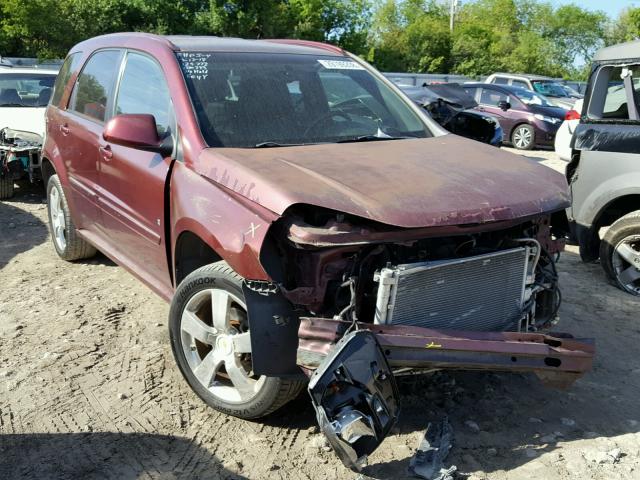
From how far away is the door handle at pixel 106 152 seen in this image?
14.3 ft

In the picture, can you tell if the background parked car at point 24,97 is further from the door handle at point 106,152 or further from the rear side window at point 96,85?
the door handle at point 106,152

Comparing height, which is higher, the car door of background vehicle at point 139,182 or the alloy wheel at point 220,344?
the car door of background vehicle at point 139,182

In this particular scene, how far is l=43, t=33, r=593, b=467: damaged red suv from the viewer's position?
2867 millimetres

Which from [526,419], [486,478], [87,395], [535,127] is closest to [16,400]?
[87,395]

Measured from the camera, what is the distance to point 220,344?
3344 mm

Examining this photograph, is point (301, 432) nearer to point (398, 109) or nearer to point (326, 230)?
point (326, 230)

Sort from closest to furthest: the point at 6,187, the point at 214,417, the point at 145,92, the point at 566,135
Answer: the point at 214,417 → the point at 145,92 → the point at 6,187 → the point at 566,135

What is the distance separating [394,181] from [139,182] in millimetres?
1647

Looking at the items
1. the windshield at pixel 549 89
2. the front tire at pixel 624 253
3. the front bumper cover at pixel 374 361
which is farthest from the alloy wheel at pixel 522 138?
the front bumper cover at pixel 374 361

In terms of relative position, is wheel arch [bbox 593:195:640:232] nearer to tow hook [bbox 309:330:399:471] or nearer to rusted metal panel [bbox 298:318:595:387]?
rusted metal panel [bbox 298:318:595:387]

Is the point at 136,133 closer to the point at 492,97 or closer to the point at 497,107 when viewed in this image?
Answer: the point at 497,107

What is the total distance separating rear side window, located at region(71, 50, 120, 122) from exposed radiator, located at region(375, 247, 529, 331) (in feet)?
8.95

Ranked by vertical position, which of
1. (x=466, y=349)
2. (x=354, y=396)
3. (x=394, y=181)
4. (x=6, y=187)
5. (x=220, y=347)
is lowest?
(x=6, y=187)

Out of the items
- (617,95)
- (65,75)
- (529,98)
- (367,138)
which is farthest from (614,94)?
(529,98)
